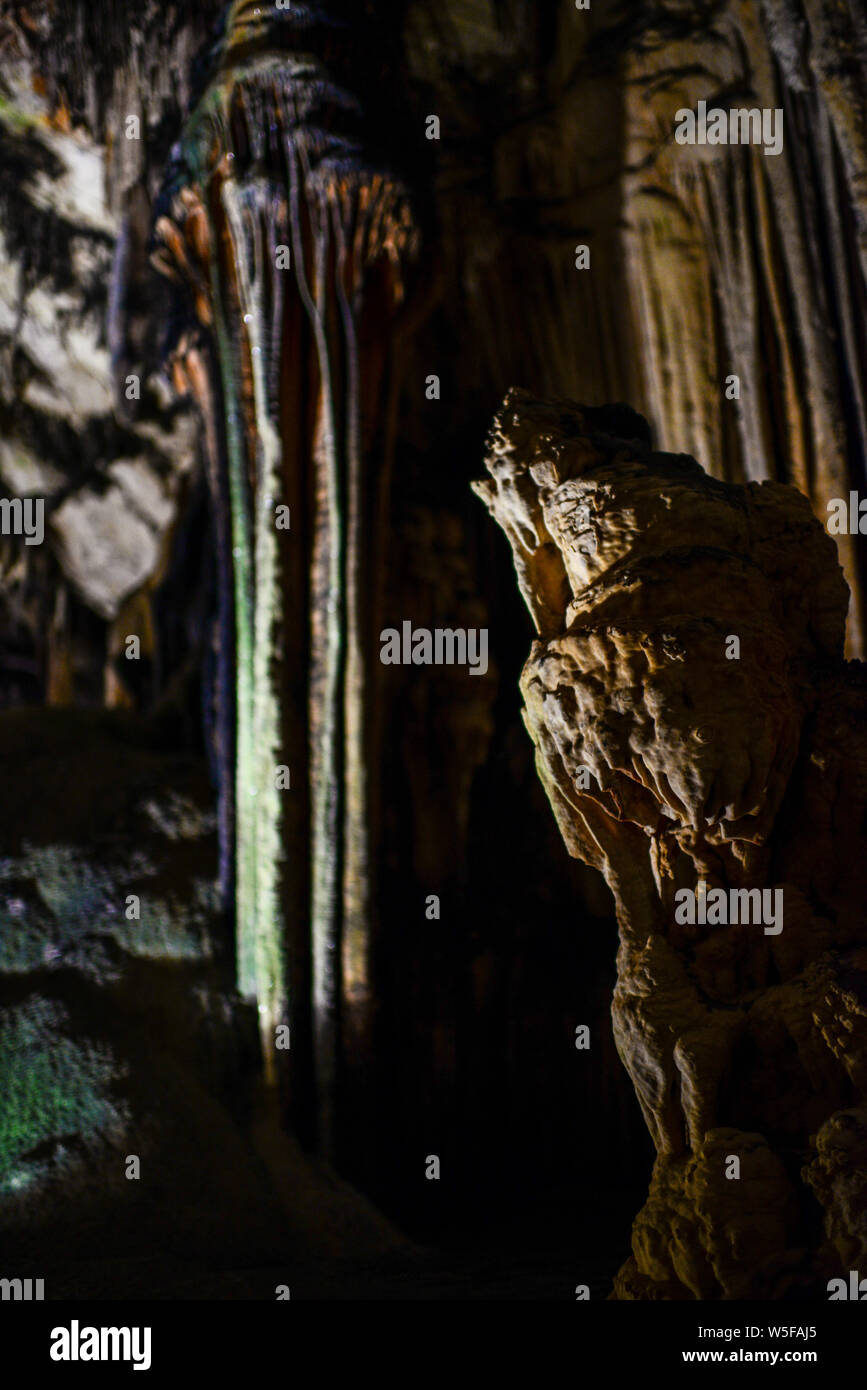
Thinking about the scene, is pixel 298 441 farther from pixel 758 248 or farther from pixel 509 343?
pixel 758 248

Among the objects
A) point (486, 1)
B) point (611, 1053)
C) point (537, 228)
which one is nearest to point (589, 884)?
point (611, 1053)

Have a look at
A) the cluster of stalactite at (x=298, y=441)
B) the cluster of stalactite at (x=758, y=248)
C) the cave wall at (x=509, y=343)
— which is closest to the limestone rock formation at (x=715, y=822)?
the cluster of stalactite at (x=298, y=441)

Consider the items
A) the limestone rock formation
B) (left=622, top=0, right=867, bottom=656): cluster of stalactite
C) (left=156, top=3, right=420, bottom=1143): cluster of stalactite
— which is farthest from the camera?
(left=622, top=0, right=867, bottom=656): cluster of stalactite

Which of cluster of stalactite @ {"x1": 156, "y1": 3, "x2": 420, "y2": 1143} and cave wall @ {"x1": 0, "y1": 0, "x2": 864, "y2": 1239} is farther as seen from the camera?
cave wall @ {"x1": 0, "y1": 0, "x2": 864, "y2": 1239}

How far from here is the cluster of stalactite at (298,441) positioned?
17.2 ft

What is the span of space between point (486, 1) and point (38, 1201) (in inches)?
256

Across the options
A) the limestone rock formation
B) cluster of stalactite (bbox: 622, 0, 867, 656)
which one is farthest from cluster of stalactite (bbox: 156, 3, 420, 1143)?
the limestone rock formation

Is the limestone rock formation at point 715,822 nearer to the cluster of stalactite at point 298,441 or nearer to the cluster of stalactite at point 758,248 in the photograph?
the cluster of stalactite at point 298,441

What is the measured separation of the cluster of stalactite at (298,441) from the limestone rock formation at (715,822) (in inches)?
87.2

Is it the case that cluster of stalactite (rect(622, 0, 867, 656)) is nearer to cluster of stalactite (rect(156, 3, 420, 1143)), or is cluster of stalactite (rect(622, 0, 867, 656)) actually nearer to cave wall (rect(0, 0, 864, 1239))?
cave wall (rect(0, 0, 864, 1239))

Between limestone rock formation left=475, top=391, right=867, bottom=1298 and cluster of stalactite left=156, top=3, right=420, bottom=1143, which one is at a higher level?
cluster of stalactite left=156, top=3, right=420, bottom=1143

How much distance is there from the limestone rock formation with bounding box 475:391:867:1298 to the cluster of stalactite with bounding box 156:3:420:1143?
2.22 meters

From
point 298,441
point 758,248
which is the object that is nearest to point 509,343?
point 758,248

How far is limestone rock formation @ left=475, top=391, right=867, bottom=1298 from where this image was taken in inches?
104
